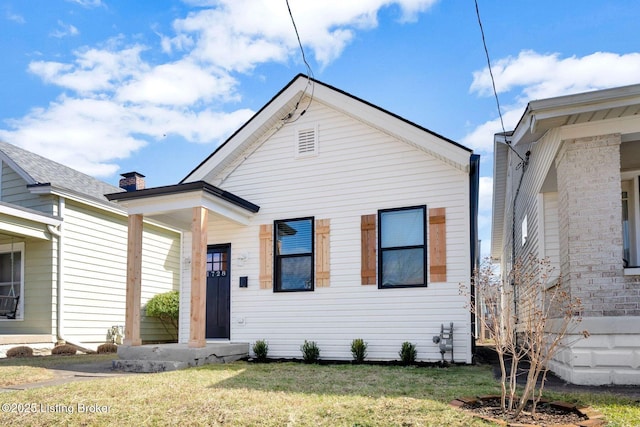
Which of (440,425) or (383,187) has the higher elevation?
(383,187)

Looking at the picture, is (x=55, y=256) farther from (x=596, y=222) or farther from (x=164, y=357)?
(x=596, y=222)

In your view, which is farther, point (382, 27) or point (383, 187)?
point (383, 187)

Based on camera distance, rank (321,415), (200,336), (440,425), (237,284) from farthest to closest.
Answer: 1. (237,284)
2. (200,336)
3. (321,415)
4. (440,425)

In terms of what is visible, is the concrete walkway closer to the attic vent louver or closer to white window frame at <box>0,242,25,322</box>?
white window frame at <box>0,242,25,322</box>

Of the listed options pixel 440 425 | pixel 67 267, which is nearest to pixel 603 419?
pixel 440 425

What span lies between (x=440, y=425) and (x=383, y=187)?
5.95 metres

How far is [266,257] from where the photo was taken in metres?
10.4

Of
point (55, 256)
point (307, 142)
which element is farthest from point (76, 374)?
point (307, 142)

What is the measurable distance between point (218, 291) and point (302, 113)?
398 cm

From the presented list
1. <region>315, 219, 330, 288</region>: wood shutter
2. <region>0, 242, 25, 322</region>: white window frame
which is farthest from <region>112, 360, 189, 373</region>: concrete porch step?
<region>0, 242, 25, 322</region>: white window frame

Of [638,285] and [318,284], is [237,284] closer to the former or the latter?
[318,284]

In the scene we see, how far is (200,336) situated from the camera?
8.77 meters

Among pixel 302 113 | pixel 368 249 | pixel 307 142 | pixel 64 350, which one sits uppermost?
pixel 302 113

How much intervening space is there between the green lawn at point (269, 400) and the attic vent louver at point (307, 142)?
14.9 ft
